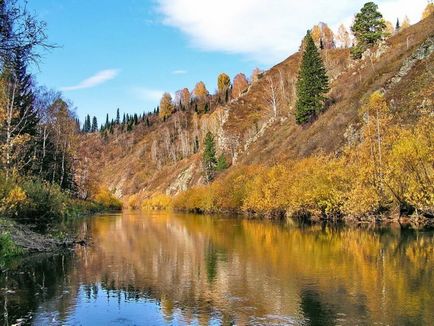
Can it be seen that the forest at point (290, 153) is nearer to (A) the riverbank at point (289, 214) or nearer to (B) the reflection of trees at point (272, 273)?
(A) the riverbank at point (289, 214)

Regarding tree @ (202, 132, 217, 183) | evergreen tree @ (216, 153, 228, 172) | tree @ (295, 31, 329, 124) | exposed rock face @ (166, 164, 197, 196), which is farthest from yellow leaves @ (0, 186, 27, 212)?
exposed rock face @ (166, 164, 197, 196)

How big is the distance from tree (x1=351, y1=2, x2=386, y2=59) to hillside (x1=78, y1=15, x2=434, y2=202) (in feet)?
10.7

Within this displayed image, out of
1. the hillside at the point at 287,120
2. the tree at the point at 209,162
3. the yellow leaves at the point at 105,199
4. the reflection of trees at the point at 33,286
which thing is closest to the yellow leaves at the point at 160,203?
the hillside at the point at 287,120

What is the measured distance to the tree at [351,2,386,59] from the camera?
11662 centimetres

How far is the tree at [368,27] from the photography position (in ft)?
383

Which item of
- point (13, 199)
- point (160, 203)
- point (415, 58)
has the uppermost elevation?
point (415, 58)

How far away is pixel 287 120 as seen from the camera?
368 feet

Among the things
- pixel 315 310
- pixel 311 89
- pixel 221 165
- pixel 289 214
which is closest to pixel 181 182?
pixel 221 165

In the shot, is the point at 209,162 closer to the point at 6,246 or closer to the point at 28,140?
the point at 28,140

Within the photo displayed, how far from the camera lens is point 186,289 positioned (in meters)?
17.7

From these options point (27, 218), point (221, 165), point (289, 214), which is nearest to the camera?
point (27, 218)

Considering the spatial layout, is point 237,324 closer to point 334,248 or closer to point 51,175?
point 334,248

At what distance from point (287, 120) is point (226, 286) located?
96532 mm

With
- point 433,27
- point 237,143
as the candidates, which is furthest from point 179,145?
point 433,27
